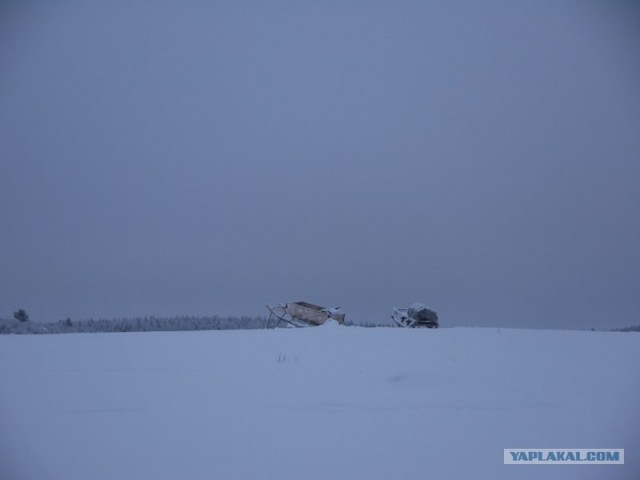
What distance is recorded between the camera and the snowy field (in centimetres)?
370

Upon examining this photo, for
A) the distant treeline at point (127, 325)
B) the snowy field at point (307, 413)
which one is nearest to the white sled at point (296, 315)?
the distant treeline at point (127, 325)

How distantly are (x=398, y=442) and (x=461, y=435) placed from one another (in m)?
0.58

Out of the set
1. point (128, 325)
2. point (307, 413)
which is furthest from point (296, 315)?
point (307, 413)

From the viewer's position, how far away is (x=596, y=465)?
3904 millimetres

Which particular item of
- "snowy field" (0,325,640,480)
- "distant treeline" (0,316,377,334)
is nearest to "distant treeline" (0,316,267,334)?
"distant treeline" (0,316,377,334)

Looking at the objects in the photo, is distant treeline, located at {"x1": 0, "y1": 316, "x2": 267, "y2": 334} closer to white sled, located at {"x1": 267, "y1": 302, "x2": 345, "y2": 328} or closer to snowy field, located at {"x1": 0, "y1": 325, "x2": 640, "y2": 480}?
white sled, located at {"x1": 267, "y1": 302, "x2": 345, "y2": 328}

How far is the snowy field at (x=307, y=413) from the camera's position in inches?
146

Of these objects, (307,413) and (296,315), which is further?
(296,315)

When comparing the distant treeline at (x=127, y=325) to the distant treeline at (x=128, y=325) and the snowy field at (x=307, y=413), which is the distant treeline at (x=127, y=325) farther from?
the snowy field at (x=307, y=413)

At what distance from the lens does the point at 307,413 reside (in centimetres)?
460

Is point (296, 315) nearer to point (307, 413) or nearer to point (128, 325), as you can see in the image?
point (128, 325)

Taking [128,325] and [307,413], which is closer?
[307,413]

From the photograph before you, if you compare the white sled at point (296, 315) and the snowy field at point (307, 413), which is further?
the white sled at point (296, 315)

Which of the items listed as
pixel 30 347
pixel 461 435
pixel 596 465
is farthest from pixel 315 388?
pixel 30 347
